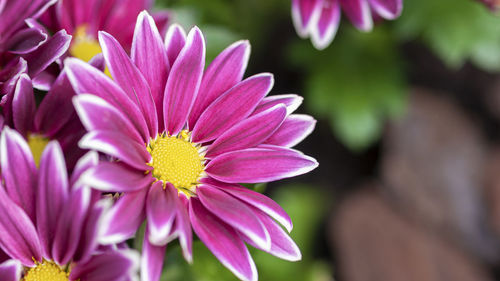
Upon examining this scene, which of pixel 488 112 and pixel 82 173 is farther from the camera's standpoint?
pixel 488 112

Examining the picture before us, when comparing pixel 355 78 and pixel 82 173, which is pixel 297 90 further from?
pixel 82 173

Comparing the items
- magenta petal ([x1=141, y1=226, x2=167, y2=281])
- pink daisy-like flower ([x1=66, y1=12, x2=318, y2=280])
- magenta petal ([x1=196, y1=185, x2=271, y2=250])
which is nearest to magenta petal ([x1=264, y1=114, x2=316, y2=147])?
pink daisy-like flower ([x1=66, y1=12, x2=318, y2=280])

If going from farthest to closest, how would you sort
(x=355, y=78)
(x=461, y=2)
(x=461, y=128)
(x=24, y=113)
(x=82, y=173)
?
(x=461, y=128), (x=355, y=78), (x=461, y=2), (x=24, y=113), (x=82, y=173)

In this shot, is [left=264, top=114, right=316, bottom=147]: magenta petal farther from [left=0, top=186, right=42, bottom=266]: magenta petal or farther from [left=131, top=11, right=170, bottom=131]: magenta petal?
[left=0, top=186, right=42, bottom=266]: magenta petal

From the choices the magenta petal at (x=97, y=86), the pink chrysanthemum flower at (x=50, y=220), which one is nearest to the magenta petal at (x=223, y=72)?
the magenta petal at (x=97, y=86)

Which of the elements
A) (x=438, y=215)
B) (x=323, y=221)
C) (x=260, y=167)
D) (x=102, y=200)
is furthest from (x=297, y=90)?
(x=102, y=200)

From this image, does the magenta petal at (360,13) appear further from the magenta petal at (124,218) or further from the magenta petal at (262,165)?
the magenta petal at (124,218)

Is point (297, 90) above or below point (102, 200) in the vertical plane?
below

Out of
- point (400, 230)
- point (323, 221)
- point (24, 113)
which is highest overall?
point (24, 113)
